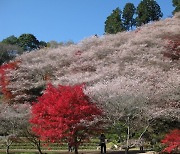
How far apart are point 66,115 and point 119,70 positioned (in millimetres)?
9462

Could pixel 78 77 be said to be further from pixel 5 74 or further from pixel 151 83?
pixel 5 74

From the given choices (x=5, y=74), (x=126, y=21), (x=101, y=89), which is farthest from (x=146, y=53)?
(x=126, y=21)

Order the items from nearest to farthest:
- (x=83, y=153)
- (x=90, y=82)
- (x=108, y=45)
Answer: (x=83, y=153) → (x=90, y=82) → (x=108, y=45)

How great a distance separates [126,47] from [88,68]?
150 inches

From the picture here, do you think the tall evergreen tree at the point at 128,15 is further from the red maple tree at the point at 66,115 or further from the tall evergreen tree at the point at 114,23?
the red maple tree at the point at 66,115

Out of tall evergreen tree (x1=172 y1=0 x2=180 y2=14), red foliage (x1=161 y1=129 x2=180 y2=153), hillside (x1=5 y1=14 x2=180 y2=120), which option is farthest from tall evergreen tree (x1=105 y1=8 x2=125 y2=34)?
red foliage (x1=161 y1=129 x2=180 y2=153)

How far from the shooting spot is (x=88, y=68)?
88.5 feet

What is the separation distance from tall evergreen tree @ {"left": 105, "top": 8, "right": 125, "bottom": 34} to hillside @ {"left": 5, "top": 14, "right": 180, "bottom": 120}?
12666 mm

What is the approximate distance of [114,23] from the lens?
148 feet

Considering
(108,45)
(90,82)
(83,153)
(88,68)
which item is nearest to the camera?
(83,153)

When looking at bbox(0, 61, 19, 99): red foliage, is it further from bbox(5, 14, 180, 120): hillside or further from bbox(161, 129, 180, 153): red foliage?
bbox(161, 129, 180, 153): red foliage

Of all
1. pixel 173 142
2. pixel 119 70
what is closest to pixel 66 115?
pixel 173 142

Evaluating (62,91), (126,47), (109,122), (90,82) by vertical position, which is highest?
(126,47)

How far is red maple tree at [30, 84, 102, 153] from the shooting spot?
15.7 m
